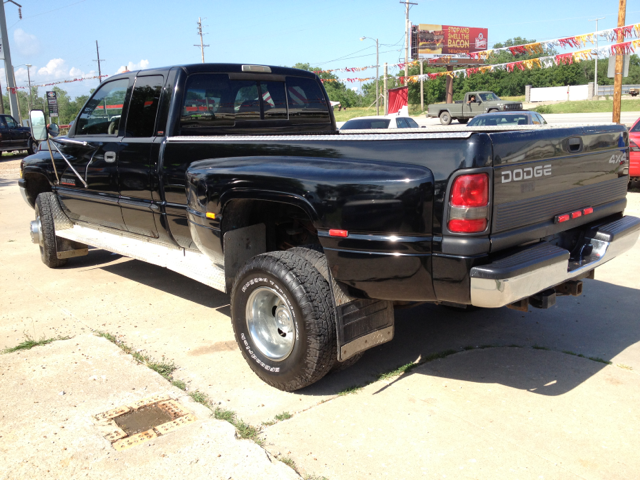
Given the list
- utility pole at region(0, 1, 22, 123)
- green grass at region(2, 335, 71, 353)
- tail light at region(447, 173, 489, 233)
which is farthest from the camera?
utility pole at region(0, 1, 22, 123)

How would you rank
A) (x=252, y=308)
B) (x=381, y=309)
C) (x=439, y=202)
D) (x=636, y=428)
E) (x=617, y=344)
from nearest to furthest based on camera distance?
A: (x=439, y=202) < (x=636, y=428) < (x=381, y=309) < (x=252, y=308) < (x=617, y=344)

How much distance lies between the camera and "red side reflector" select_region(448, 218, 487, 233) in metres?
2.75

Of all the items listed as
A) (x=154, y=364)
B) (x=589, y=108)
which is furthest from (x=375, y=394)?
(x=589, y=108)

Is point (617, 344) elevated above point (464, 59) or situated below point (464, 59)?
below

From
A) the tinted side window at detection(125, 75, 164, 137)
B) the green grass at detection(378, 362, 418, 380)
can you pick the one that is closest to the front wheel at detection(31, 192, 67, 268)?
the tinted side window at detection(125, 75, 164, 137)

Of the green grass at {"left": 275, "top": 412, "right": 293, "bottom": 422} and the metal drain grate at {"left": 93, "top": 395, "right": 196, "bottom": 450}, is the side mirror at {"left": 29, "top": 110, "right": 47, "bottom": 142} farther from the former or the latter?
the green grass at {"left": 275, "top": 412, "right": 293, "bottom": 422}

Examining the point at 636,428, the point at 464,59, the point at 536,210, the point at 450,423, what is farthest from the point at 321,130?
the point at 464,59

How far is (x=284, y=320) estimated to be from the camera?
3.63 metres

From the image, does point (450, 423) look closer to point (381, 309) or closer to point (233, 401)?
point (381, 309)

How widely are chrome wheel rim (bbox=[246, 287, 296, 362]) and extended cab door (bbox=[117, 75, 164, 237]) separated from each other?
1483 mm

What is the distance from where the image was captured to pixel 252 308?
3.71m

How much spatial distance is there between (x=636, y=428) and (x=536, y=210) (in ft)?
4.15

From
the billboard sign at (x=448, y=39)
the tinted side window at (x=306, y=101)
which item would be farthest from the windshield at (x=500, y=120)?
the billboard sign at (x=448, y=39)

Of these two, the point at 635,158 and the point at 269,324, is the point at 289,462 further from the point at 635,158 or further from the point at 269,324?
the point at 635,158
